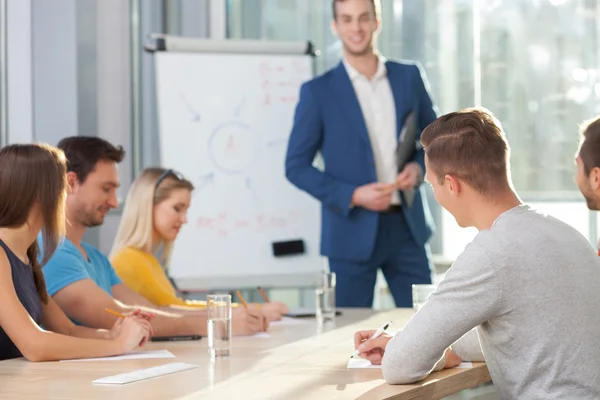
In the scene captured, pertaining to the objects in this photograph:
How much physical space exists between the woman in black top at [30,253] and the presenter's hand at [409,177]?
170 cm

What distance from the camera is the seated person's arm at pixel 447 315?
182 cm

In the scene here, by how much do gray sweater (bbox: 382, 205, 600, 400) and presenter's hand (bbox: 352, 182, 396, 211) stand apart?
1990 mm

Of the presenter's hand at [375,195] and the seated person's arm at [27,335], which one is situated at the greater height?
the presenter's hand at [375,195]

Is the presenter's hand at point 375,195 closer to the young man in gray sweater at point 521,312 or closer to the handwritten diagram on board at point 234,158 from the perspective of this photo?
the handwritten diagram on board at point 234,158

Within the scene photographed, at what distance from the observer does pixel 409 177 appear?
392 cm

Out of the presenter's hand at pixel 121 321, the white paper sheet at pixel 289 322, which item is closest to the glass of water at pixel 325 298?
the white paper sheet at pixel 289 322

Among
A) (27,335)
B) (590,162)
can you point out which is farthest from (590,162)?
(27,335)

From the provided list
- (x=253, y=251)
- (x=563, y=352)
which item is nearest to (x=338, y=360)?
(x=563, y=352)

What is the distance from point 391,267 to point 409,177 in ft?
1.27

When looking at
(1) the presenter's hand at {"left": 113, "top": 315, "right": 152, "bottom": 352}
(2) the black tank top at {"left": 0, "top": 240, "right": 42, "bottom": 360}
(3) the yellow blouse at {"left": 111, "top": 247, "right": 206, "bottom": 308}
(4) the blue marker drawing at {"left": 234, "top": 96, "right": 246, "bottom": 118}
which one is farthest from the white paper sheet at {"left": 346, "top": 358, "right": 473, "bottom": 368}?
(4) the blue marker drawing at {"left": 234, "top": 96, "right": 246, "bottom": 118}

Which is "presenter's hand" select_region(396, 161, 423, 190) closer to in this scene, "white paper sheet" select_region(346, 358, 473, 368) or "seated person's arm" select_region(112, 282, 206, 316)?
"seated person's arm" select_region(112, 282, 206, 316)

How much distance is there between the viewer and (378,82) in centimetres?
419

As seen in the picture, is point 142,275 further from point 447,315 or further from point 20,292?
point 447,315

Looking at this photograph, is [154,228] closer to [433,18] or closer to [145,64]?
[145,64]
